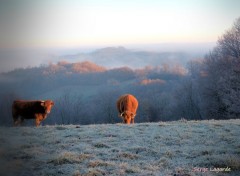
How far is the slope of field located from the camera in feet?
26.1

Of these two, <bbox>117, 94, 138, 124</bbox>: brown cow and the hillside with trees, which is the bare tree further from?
<bbox>117, 94, 138, 124</bbox>: brown cow

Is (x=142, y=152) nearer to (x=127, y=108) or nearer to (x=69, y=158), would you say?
(x=69, y=158)

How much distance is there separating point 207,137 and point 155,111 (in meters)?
40.5

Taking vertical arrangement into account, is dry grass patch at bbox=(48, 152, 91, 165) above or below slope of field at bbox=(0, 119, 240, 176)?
above

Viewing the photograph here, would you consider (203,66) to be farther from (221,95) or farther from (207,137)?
(207,137)

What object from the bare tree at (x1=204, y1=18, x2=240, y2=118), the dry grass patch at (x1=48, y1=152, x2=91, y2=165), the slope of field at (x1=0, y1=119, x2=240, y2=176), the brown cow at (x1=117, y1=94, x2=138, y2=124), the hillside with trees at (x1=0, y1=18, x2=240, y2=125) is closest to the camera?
the slope of field at (x1=0, y1=119, x2=240, y2=176)

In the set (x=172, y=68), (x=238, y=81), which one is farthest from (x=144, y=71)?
(x=238, y=81)

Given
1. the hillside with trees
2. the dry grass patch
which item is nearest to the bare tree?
the hillside with trees

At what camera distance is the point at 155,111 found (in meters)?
53.3

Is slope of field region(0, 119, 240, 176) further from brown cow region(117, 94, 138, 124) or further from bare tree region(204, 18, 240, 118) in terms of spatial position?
bare tree region(204, 18, 240, 118)

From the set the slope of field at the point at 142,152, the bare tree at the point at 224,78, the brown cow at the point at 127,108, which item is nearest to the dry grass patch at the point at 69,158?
the slope of field at the point at 142,152

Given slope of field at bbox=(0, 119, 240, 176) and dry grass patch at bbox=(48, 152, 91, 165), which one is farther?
dry grass patch at bbox=(48, 152, 91, 165)

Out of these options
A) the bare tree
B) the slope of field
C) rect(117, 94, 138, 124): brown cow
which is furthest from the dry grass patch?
the bare tree

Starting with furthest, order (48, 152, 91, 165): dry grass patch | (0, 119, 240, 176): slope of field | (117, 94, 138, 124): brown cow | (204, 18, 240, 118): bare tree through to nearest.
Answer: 1. (204, 18, 240, 118): bare tree
2. (117, 94, 138, 124): brown cow
3. (48, 152, 91, 165): dry grass patch
4. (0, 119, 240, 176): slope of field
